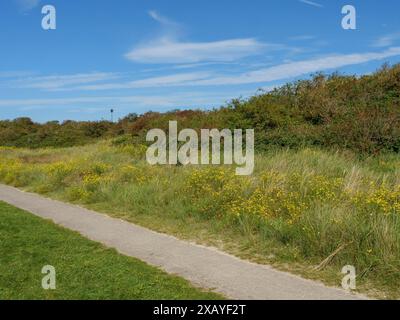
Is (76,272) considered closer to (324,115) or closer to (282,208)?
(282,208)

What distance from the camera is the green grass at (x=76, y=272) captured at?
5.61 metres

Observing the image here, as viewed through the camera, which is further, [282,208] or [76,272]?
[282,208]

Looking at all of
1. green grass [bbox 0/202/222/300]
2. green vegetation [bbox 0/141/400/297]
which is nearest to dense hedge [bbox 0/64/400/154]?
green vegetation [bbox 0/141/400/297]

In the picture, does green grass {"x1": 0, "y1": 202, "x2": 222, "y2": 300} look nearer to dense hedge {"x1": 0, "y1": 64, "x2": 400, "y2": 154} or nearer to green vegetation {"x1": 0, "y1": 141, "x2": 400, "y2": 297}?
green vegetation {"x1": 0, "y1": 141, "x2": 400, "y2": 297}

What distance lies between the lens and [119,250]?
7.69m

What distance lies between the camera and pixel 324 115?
20422mm

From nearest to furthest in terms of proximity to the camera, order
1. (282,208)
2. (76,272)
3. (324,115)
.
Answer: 1. (76,272)
2. (282,208)
3. (324,115)

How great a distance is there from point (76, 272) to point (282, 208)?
406 centimetres

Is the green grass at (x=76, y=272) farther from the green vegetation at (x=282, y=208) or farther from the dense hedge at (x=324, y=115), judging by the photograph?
the dense hedge at (x=324, y=115)

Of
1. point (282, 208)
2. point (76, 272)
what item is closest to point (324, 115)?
point (282, 208)

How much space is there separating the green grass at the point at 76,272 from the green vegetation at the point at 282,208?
1664 mm

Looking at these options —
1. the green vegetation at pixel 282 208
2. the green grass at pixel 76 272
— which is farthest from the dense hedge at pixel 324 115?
the green grass at pixel 76 272

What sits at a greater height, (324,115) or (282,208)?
(324,115)
